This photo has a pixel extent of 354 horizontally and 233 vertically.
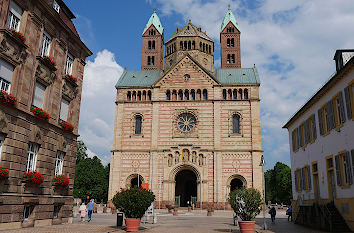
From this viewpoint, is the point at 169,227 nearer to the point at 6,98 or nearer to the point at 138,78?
the point at 6,98

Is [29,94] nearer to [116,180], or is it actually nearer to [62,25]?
[62,25]

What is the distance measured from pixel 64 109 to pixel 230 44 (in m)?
43.4

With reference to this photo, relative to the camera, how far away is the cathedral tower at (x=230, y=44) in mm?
58719

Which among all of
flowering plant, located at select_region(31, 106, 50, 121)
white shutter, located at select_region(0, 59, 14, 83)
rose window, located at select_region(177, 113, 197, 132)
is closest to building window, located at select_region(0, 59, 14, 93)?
white shutter, located at select_region(0, 59, 14, 83)

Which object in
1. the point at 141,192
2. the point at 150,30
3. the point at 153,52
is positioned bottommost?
the point at 141,192

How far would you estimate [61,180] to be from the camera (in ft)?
68.3

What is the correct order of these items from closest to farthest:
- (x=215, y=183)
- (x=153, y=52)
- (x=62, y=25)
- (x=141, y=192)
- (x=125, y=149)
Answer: (x=141, y=192) → (x=62, y=25) → (x=215, y=183) → (x=125, y=149) → (x=153, y=52)

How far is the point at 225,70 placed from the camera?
177 feet

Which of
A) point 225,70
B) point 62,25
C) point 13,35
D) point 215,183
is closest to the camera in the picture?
point 13,35

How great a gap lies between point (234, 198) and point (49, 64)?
13972mm

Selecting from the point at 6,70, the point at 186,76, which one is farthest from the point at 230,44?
the point at 6,70

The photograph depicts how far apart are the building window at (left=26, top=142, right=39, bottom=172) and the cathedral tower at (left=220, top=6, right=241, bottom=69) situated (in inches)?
1754

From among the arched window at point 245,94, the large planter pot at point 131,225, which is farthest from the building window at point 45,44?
the arched window at point 245,94

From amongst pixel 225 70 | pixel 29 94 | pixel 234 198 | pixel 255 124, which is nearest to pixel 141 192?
pixel 234 198
